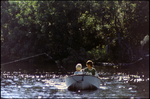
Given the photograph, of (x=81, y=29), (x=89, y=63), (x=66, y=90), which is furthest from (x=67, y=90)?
(x=81, y=29)

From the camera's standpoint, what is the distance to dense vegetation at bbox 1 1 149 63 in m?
37.0

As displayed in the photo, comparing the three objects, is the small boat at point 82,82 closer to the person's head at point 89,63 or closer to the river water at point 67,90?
the river water at point 67,90

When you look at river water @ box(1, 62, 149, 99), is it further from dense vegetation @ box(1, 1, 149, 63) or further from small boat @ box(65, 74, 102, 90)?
dense vegetation @ box(1, 1, 149, 63)

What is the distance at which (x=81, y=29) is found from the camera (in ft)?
131

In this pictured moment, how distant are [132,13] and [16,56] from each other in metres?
19.5

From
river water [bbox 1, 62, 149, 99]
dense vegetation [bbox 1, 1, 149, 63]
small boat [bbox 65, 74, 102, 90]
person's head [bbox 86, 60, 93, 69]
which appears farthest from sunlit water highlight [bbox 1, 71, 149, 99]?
dense vegetation [bbox 1, 1, 149, 63]

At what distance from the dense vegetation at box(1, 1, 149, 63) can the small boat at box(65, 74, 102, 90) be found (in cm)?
1842

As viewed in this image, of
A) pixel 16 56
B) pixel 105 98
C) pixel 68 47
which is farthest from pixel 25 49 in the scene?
pixel 105 98

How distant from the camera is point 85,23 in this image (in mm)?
39188

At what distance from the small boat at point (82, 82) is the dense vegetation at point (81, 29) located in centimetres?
1842

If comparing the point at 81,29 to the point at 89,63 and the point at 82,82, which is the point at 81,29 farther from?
the point at 82,82

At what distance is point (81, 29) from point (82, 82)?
23090 millimetres

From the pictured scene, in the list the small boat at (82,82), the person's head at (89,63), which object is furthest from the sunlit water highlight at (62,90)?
the person's head at (89,63)

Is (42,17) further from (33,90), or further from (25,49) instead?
(33,90)
